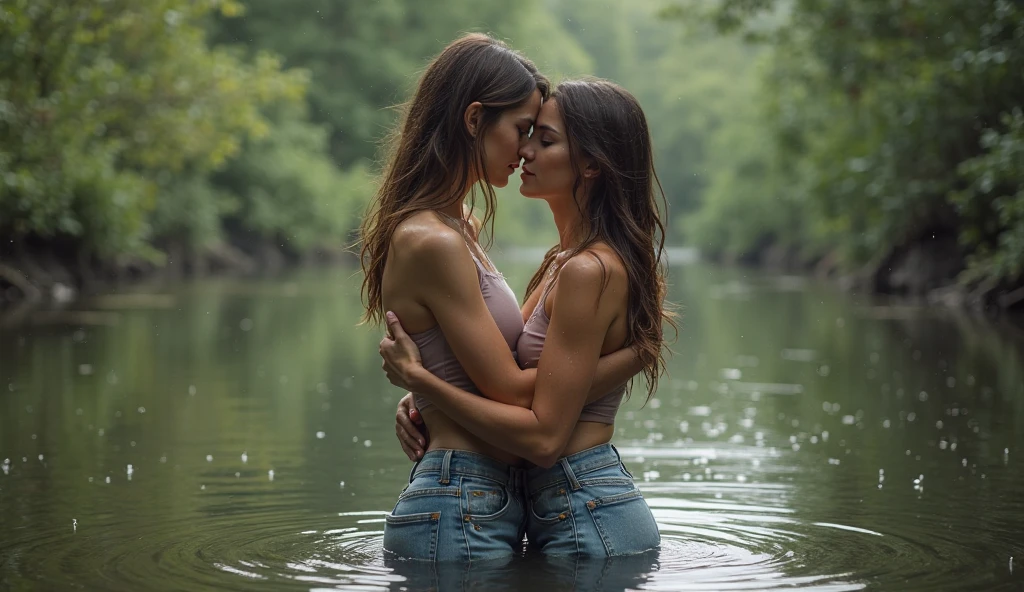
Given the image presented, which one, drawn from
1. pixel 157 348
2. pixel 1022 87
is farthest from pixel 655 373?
pixel 1022 87

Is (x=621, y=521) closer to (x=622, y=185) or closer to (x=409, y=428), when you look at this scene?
(x=409, y=428)

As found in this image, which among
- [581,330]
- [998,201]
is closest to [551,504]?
[581,330]

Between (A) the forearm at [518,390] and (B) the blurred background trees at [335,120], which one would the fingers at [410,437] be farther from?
(B) the blurred background trees at [335,120]

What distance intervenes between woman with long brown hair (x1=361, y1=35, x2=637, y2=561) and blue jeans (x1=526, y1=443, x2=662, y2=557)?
12 centimetres

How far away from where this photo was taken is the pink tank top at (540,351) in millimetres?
4663

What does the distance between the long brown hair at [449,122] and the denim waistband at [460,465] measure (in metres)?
0.60

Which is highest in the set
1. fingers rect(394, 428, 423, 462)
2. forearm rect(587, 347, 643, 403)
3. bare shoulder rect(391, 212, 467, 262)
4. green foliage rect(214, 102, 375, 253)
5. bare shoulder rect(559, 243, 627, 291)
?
green foliage rect(214, 102, 375, 253)

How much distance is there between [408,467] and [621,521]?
3.28 metres

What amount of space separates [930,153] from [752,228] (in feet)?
104

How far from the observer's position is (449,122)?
460 centimetres

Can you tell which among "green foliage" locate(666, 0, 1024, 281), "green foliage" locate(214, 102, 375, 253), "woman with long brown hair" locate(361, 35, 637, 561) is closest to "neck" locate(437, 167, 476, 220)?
"woman with long brown hair" locate(361, 35, 637, 561)

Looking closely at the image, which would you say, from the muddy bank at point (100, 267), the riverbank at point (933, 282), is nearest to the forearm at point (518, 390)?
the muddy bank at point (100, 267)

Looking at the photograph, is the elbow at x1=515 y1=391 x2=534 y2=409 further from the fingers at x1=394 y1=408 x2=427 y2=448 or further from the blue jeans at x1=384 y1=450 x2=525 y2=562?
the fingers at x1=394 y1=408 x2=427 y2=448

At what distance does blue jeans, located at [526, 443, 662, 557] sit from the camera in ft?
15.4
